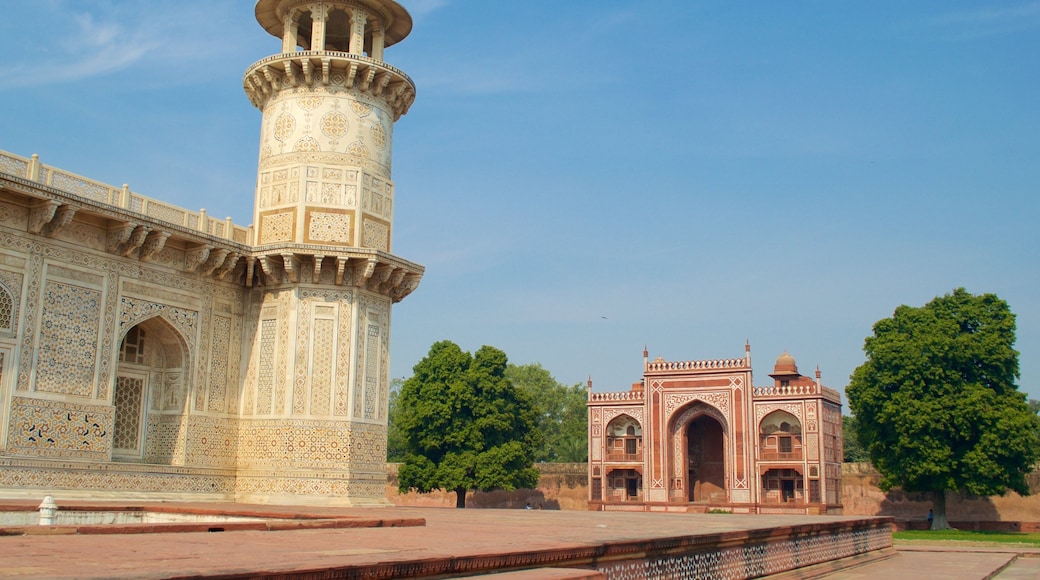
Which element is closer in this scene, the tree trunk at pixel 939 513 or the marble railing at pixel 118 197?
the marble railing at pixel 118 197

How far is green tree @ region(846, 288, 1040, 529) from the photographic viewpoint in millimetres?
28250

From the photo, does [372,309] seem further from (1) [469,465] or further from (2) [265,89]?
(1) [469,465]

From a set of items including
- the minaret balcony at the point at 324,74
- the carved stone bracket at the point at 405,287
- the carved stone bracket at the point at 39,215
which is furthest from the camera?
the carved stone bracket at the point at 405,287

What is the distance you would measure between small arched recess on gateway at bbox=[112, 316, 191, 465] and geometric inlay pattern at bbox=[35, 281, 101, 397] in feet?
3.43

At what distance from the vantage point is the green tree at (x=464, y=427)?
33.2 m

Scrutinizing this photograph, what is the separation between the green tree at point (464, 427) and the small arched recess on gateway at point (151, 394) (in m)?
18.6

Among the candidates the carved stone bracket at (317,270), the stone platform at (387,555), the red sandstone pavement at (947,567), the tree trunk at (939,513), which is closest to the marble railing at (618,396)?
the tree trunk at (939,513)

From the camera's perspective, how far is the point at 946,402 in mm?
28906

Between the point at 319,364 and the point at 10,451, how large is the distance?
15.6ft

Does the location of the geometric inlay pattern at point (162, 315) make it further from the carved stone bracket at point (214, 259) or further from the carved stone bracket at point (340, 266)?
the carved stone bracket at point (340, 266)

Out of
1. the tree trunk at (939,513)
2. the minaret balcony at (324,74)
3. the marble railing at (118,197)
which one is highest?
the minaret balcony at (324,74)

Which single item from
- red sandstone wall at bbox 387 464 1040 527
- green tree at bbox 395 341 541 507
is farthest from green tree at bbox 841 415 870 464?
green tree at bbox 395 341 541 507

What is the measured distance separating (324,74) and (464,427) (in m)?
19.3

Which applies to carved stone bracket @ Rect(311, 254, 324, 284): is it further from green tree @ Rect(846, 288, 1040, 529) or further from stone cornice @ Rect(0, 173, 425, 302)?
green tree @ Rect(846, 288, 1040, 529)
